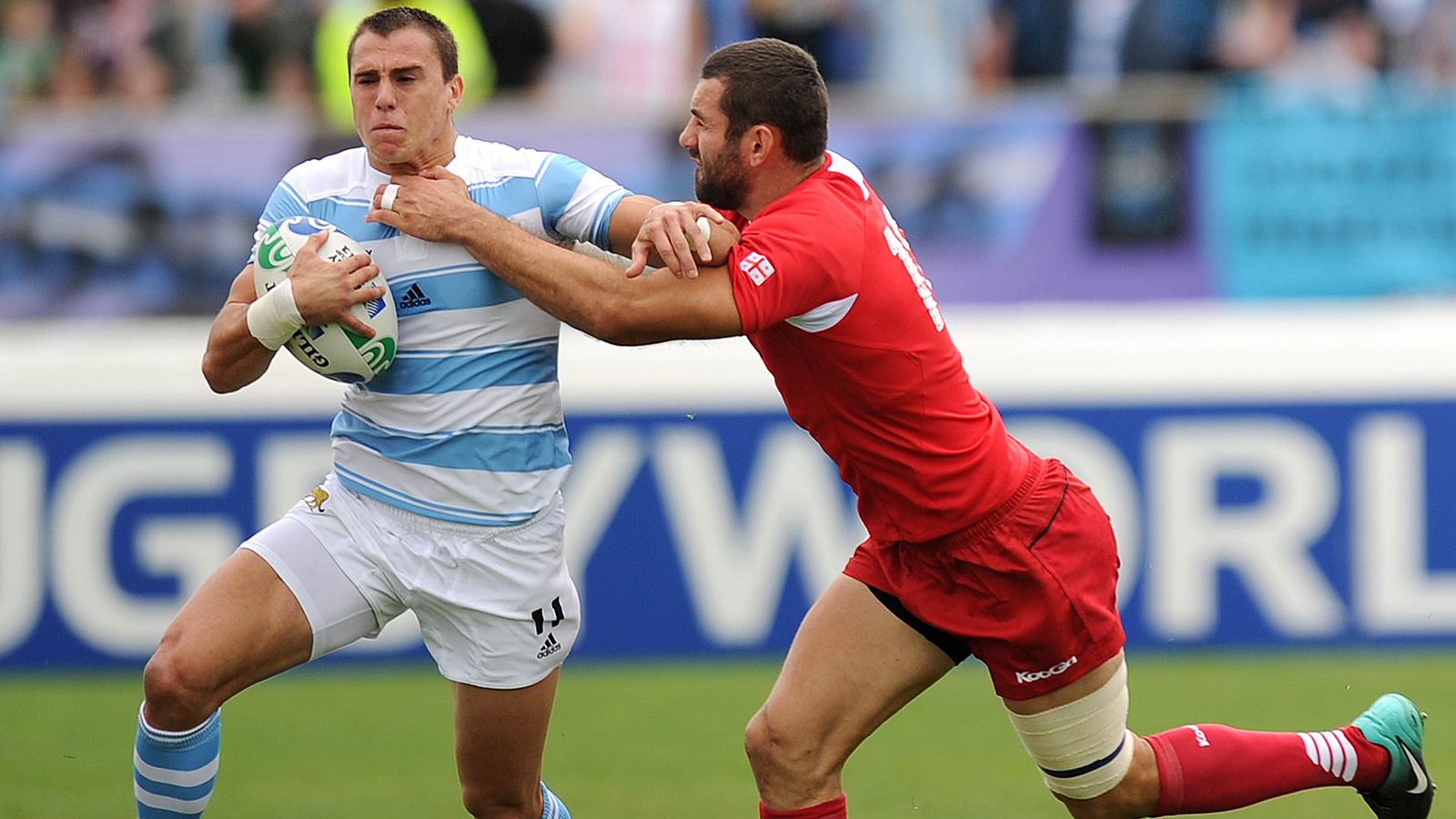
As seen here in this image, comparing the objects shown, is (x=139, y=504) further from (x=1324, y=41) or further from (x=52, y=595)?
(x=1324, y=41)

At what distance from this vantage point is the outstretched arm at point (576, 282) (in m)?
5.13

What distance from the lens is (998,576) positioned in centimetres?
552

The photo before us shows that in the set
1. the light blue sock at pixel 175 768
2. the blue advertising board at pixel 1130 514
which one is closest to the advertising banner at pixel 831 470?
the blue advertising board at pixel 1130 514

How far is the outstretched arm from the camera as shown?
202 inches

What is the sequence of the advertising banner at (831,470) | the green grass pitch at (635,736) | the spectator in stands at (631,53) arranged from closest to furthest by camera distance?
1. the green grass pitch at (635,736)
2. the advertising banner at (831,470)
3. the spectator in stands at (631,53)

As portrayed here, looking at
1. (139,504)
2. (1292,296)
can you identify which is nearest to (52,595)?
(139,504)

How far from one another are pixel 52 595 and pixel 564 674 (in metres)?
2.26

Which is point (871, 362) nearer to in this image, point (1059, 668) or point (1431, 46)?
point (1059, 668)

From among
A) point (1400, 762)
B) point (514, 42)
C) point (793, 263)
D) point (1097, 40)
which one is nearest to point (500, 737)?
point (793, 263)

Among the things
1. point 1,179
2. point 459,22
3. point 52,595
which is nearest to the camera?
point 52,595

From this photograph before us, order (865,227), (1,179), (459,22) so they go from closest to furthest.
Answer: (865,227), (1,179), (459,22)

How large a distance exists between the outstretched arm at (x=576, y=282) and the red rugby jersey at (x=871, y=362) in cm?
10

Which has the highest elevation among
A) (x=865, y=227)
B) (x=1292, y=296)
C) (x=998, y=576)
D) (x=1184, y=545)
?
(x=865, y=227)

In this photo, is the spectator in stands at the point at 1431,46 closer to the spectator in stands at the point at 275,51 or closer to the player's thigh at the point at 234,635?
the spectator in stands at the point at 275,51
